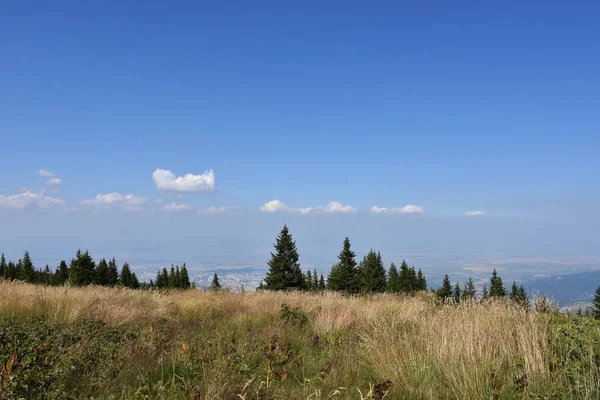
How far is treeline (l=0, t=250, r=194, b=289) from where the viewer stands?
48.4m

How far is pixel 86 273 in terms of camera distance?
48.7 m

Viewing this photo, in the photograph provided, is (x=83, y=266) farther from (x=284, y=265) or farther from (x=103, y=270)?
(x=284, y=265)

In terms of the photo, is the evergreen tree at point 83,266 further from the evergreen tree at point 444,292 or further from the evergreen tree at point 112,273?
the evergreen tree at point 444,292

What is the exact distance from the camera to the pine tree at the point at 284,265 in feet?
123

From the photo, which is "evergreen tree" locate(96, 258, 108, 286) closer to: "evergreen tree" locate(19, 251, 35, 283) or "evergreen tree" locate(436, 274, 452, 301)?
"evergreen tree" locate(19, 251, 35, 283)

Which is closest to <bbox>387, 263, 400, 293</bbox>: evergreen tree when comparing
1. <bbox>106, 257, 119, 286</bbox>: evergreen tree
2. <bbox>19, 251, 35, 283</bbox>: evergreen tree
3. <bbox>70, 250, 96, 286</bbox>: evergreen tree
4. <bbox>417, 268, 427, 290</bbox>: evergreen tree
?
<bbox>417, 268, 427, 290</bbox>: evergreen tree

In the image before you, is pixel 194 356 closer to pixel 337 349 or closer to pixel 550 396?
pixel 337 349

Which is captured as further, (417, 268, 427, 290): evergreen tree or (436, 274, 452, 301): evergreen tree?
(417, 268, 427, 290): evergreen tree

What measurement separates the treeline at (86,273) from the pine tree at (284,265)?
9.02m

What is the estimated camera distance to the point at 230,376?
12.0ft

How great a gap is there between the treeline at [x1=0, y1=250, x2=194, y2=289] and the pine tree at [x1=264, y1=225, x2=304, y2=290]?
29.6 feet

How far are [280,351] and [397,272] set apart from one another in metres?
63.0

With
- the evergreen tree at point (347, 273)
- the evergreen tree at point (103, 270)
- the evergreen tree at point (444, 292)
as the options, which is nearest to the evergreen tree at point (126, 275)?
the evergreen tree at point (103, 270)

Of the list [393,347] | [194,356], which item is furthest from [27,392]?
[393,347]
